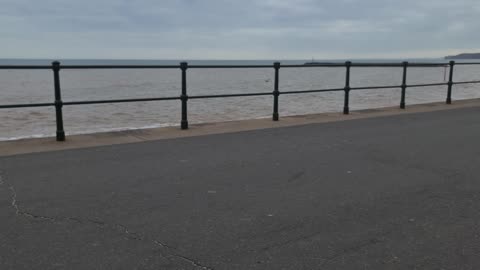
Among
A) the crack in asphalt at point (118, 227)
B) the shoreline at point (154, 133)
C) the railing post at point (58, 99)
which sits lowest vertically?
the crack in asphalt at point (118, 227)

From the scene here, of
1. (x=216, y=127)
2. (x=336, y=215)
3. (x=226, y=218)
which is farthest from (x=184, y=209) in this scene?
(x=216, y=127)

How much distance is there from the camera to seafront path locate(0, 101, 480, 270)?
3453 millimetres

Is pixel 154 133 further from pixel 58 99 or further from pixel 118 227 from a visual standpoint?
pixel 118 227

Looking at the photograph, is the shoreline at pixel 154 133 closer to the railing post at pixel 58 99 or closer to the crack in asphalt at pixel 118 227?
the railing post at pixel 58 99

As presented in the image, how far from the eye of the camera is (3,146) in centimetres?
713

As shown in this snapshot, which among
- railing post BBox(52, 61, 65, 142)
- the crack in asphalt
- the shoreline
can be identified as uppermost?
railing post BBox(52, 61, 65, 142)

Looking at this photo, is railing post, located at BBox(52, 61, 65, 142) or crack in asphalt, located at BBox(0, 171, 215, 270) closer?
crack in asphalt, located at BBox(0, 171, 215, 270)

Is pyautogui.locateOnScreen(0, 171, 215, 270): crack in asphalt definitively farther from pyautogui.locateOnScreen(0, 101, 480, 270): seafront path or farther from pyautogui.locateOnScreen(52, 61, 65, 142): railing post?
pyautogui.locateOnScreen(52, 61, 65, 142): railing post

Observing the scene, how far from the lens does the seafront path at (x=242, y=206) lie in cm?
345

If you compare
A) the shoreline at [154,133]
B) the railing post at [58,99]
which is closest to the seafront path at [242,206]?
the shoreline at [154,133]

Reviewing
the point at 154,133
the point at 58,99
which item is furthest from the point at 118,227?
the point at 154,133

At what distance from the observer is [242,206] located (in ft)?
14.8

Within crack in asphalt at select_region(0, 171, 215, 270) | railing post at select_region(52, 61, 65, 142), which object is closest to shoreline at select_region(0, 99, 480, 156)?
railing post at select_region(52, 61, 65, 142)

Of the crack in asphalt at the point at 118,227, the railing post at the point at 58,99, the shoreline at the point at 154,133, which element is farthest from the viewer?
the railing post at the point at 58,99
